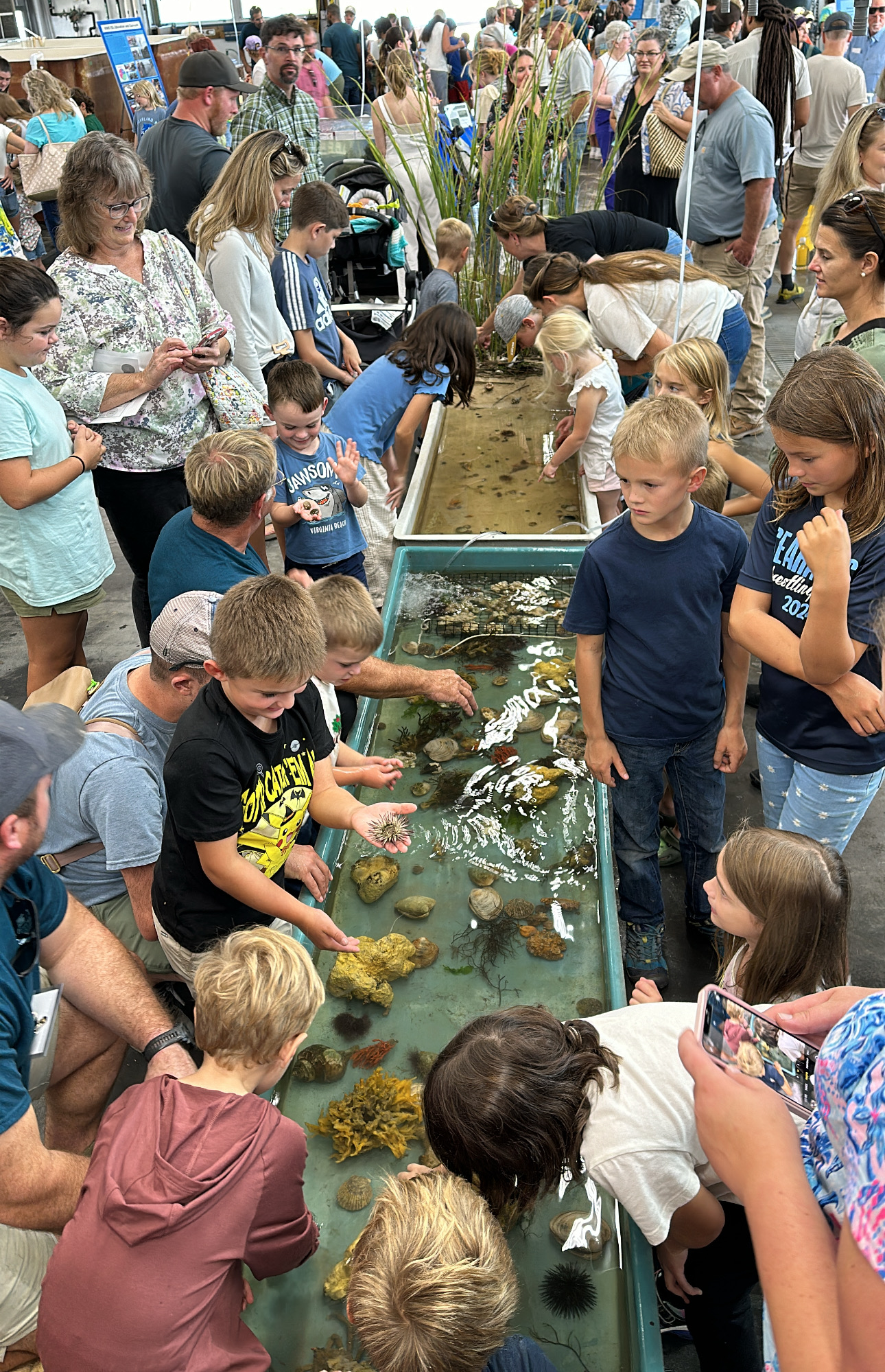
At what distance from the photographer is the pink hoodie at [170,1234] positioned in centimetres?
123

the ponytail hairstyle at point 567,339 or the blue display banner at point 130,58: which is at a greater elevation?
the blue display banner at point 130,58

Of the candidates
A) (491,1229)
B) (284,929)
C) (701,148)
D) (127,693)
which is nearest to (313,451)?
(127,693)

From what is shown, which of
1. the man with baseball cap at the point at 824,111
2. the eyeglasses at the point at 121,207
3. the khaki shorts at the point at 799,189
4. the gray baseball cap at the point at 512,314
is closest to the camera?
the eyeglasses at the point at 121,207

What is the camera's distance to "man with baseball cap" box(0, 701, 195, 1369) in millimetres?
1365

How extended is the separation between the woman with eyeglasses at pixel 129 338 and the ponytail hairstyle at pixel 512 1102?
7.21 ft

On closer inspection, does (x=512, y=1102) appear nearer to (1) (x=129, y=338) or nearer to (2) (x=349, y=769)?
(2) (x=349, y=769)

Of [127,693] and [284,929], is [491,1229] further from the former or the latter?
[127,693]

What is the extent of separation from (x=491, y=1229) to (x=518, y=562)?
2.32 metres

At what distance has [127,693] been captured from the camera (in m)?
2.06

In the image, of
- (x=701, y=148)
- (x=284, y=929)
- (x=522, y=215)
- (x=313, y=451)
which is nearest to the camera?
(x=284, y=929)

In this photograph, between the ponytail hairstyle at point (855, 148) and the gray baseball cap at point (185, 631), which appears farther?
the ponytail hairstyle at point (855, 148)

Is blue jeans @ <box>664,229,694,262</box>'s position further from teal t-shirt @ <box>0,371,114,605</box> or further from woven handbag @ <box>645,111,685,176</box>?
teal t-shirt @ <box>0,371,114,605</box>

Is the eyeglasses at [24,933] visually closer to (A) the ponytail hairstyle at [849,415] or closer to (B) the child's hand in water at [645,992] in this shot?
(B) the child's hand in water at [645,992]

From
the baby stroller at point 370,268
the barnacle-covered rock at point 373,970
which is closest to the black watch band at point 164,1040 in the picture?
the barnacle-covered rock at point 373,970
